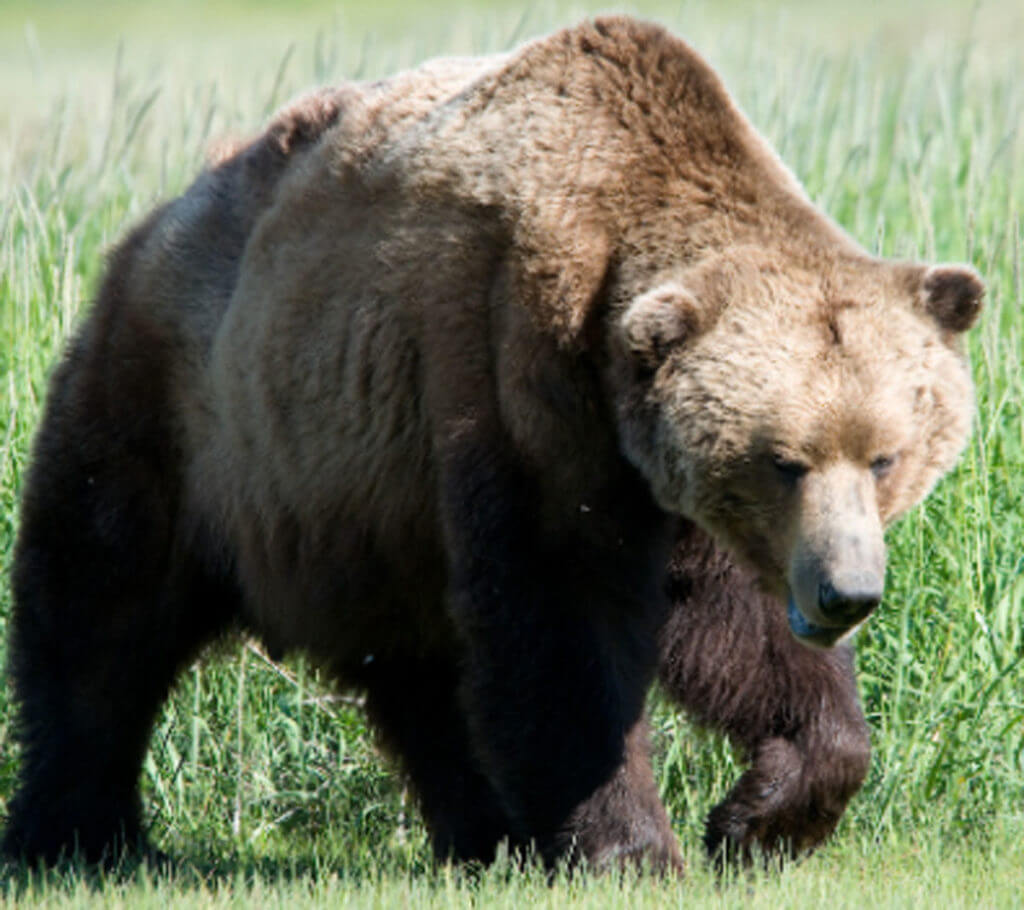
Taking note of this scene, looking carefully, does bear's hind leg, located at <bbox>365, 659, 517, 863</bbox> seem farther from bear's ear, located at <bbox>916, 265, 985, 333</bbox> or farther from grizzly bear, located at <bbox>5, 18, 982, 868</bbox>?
bear's ear, located at <bbox>916, 265, 985, 333</bbox>

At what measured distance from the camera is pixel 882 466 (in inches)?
170

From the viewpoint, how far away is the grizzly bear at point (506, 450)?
14.5 ft

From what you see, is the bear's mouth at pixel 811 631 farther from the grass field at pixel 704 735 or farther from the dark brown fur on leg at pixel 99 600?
the dark brown fur on leg at pixel 99 600

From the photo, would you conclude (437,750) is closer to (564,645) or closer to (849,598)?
(564,645)

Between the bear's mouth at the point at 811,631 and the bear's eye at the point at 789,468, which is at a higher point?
the bear's eye at the point at 789,468

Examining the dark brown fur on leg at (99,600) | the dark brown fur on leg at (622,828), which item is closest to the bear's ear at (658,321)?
the dark brown fur on leg at (622,828)

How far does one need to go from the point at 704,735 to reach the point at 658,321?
1736 millimetres

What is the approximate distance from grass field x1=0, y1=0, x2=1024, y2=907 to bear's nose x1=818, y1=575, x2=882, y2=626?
2.38 feet

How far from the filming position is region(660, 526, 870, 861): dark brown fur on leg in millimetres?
5195

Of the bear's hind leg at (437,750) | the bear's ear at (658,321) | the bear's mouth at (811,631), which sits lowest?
the bear's hind leg at (437,750)

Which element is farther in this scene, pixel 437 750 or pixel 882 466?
pixel 437 750

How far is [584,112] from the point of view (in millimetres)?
4867

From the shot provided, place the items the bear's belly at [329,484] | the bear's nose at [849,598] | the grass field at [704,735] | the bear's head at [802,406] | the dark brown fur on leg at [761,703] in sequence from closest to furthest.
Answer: the bear's nose at [849,598], the bear's head at [802,406], the grass field at [704,735], the bear's belly at [329,484], the dark brown fur on leg at [761,703]

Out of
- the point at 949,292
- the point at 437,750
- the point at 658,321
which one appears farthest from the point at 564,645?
the point at 437,750
